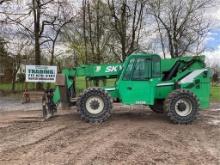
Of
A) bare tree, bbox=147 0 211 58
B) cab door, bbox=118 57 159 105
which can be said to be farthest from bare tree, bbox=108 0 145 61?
cab door, bbox=118 57 159 105

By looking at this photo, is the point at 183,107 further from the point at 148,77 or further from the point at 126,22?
the point at 126,22

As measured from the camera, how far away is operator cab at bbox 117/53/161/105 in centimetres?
A: 1399

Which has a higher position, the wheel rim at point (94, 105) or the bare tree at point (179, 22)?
the bare tree at point (179, 22)

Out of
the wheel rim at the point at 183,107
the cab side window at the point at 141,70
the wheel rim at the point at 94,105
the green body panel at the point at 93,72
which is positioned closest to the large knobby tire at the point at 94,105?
the wheel rim at the point at 94,105

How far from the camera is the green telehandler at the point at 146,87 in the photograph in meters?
13.7

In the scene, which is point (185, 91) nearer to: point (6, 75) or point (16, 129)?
point (16, 129)

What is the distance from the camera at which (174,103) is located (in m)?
13.8

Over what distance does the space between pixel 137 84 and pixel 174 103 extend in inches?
52.0

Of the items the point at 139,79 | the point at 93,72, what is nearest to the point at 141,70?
the point at 139,79

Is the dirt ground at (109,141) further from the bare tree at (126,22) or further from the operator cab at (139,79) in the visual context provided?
the bare tree at (126,22)

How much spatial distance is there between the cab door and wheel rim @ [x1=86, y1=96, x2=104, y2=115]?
807mm

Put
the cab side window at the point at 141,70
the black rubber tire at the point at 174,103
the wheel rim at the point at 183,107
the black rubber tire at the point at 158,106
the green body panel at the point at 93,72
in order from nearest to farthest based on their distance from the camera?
the black rubber tire at the point at 174,103 → the wheel rim at the point at 183,107 → the cab side window at the point at 141,70 → the green body panel at the point at 93,72 → the black rubber tire at the point at 158,106

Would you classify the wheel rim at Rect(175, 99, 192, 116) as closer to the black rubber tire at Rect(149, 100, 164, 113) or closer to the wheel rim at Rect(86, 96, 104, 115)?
the black rubber tire at Rect(149, 100, 164, 113)

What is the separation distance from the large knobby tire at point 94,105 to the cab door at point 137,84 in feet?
2.28
